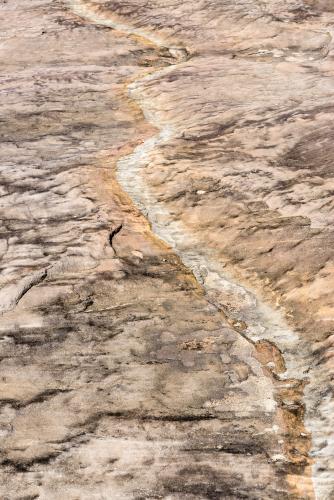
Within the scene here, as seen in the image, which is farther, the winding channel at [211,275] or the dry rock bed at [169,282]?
the winding channel at [211,275]

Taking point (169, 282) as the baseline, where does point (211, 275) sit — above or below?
below

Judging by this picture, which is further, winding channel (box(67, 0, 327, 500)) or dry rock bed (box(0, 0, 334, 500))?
winding channel (box(67, 0, 327, 500))

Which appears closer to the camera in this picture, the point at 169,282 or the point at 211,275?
the point at 169,282

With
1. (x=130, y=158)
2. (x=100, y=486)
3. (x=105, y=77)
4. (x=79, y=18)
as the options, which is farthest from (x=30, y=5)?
(x=100, y=486)
